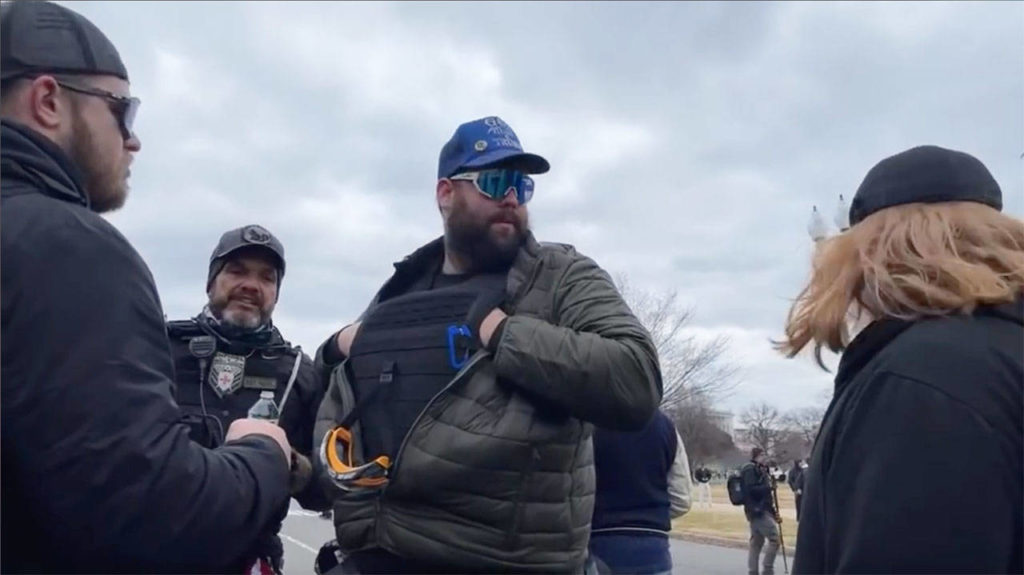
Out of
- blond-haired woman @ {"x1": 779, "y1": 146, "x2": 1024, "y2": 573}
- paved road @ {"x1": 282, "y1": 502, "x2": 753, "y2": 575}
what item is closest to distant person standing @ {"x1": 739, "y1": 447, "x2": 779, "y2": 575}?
paved road @ {"x1": 282, "y1": 502, "x2": 753, "y2": 575}

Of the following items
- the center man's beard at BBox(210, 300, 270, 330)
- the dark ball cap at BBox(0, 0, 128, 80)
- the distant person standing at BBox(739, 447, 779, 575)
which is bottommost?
the distant person standing at BBox(739, 447, 779, 575)

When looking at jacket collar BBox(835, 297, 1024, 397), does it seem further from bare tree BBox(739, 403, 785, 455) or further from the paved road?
bare tree BBox(739, 403, 785, 455)

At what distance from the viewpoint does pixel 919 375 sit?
6.79ft

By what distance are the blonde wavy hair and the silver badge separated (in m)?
2.45

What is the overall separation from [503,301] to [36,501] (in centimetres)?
165

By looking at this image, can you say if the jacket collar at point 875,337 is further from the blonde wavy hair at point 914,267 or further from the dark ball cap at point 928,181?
the dark ball cap at point 928,181

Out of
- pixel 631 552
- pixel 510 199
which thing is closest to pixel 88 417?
pixel 510 199

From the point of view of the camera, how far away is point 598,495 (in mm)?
5422

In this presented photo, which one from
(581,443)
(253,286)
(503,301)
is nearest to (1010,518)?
(581,443)

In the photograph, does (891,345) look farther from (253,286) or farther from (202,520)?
(253,286)

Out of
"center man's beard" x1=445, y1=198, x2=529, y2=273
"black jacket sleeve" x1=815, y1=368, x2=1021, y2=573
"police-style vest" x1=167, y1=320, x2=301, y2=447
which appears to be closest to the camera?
"black jacket sleeve" x1=815, y1=368, x2=1021, y2=573

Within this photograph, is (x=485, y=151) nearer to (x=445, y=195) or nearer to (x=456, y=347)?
(x=445, y=195)

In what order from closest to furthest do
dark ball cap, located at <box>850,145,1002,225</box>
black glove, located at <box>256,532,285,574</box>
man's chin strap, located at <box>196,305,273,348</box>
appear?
dark ball cap, located at <box>850,145,1002,225</box>
black glove, located at <box>256,532,285,574</box>
man's chin strap, located at <box>196,305,273,348</box>

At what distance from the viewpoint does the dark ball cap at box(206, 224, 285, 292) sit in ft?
14.4
